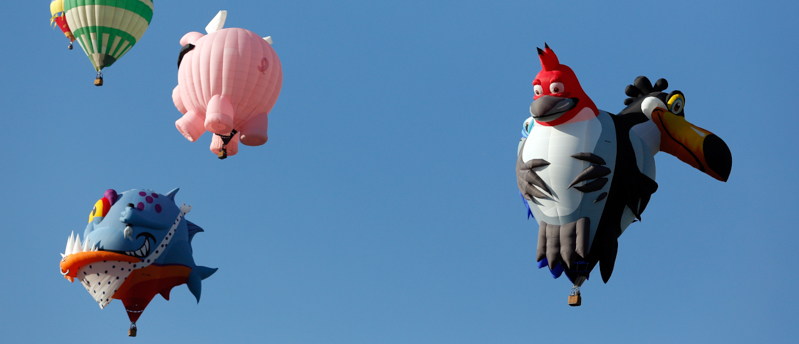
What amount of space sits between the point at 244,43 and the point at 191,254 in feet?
15.3

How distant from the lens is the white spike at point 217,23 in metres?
28.2

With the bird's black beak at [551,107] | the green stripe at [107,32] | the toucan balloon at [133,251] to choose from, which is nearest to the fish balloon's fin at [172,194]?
the toucan balloon at [133,251]

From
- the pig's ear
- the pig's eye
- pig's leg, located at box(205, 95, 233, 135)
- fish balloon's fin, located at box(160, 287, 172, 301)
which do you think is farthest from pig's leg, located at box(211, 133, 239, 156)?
fish balloon's fin, located at box(160, 287, 172, 301)

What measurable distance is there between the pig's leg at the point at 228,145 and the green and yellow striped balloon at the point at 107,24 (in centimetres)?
454

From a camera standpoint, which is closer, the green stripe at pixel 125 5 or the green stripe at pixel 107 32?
the green stripe at pixel 125 5

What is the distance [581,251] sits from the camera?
71.7 feet

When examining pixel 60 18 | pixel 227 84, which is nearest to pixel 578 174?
pixel 227 84

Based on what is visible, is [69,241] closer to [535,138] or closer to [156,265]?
[156,265]

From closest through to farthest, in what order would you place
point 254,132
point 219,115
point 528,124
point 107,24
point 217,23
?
point 528,124
point 219,115
point 254,132
point 217,23
point 107,24

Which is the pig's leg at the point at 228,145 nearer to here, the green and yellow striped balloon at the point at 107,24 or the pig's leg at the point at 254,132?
the pig's leg at the point at 254,132

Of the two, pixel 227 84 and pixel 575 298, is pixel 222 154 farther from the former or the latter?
pixel 575 298

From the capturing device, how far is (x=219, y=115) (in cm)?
2634

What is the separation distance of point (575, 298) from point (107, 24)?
14.3 metres

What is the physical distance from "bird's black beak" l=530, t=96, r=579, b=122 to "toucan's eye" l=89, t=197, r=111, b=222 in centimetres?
951
